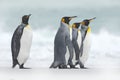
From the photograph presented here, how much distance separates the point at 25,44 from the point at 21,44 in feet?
0.33

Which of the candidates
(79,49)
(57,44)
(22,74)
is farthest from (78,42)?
(22,74)

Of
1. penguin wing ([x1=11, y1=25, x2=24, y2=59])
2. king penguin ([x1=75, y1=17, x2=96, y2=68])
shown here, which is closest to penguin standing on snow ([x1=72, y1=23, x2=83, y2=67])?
king penguin ([x1=75, y1=17, x2=96, y2=68])

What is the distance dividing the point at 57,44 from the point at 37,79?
2.74 meters

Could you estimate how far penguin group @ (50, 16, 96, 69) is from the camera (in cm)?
943

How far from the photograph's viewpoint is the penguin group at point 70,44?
9.43 meters

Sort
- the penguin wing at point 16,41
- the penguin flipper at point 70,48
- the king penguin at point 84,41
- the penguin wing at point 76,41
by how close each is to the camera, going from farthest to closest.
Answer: the king penguin at point 84,41
the penguin wing at point 76,41
the penguin flipper at point 70,48
the penguin wing at point 16,41

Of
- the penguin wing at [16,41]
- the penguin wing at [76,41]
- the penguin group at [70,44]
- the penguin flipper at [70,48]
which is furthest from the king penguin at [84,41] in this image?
the penguin wing at [16,41]

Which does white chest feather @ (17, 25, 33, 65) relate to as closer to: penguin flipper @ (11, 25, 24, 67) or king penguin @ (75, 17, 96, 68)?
penguin flipper @ (11, 25, 24, 67)

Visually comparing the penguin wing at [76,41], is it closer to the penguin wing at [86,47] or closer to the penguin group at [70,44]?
the penguin group at [70,44]

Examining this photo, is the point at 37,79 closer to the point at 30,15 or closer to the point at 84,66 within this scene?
the point at 30,15

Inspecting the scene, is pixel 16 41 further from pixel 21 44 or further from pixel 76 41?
pixel 76 41

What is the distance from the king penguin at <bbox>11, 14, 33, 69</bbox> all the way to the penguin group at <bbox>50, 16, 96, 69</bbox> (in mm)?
705

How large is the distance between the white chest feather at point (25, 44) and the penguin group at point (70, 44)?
683 millimetres

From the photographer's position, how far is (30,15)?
9391 millimetres
